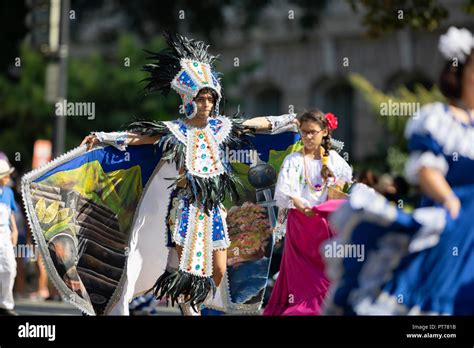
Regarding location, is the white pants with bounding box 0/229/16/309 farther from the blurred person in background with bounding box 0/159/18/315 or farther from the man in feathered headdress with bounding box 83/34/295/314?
the man in feathered headdress with bounding box 83/34/295/314

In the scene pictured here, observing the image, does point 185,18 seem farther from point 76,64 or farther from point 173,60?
point 173,60

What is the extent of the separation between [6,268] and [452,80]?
627 centimetres

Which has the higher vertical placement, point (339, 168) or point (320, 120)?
point (320, 120)

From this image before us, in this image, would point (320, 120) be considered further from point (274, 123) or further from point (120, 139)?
point (120, 139)

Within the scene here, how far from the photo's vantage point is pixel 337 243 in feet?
25.6

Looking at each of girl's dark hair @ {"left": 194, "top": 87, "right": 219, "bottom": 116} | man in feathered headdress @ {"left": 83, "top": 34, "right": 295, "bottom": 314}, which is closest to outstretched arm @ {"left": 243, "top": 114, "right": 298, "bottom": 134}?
man in feathered headdress @ {"left": 83, "top": 34, "right": 295, "bottom": 314}

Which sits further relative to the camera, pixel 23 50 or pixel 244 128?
pixel 23 50

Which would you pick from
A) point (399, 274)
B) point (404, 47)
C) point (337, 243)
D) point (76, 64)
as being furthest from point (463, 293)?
point (404, 47)

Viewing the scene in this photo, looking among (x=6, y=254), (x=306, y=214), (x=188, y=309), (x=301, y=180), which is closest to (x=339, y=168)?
(x=301, y=180)

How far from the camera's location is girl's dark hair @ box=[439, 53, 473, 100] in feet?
24.0

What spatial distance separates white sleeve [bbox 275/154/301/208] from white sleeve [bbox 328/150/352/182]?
1.11 feet

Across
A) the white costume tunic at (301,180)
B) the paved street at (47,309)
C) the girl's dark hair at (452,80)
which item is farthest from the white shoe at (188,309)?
the girl's dark hair at (452,80)

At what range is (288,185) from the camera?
9.97 m

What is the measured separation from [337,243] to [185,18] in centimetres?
2216
